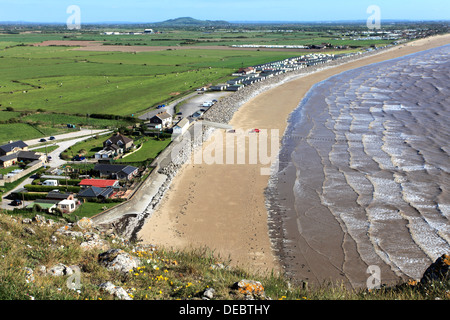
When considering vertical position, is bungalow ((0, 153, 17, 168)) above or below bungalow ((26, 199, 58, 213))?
above

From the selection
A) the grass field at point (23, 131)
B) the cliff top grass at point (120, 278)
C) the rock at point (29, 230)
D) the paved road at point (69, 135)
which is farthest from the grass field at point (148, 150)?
the cliff top grass at point (120, 278)

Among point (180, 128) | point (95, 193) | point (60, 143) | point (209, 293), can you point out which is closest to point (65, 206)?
point (95, 193)

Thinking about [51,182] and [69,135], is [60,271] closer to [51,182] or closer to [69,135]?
[51,182]

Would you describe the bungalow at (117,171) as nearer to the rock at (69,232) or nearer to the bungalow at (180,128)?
the bungalow at (180,128)

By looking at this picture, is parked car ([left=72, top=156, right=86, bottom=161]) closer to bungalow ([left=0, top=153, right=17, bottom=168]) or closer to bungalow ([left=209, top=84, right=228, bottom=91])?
bungalow ([left=0, top=153, right=17, bottom=168])

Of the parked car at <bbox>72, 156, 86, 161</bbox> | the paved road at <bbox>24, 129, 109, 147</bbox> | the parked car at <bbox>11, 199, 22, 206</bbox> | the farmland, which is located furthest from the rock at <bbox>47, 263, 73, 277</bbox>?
the farmland

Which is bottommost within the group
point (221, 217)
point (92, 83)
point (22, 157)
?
point (221, 217)
